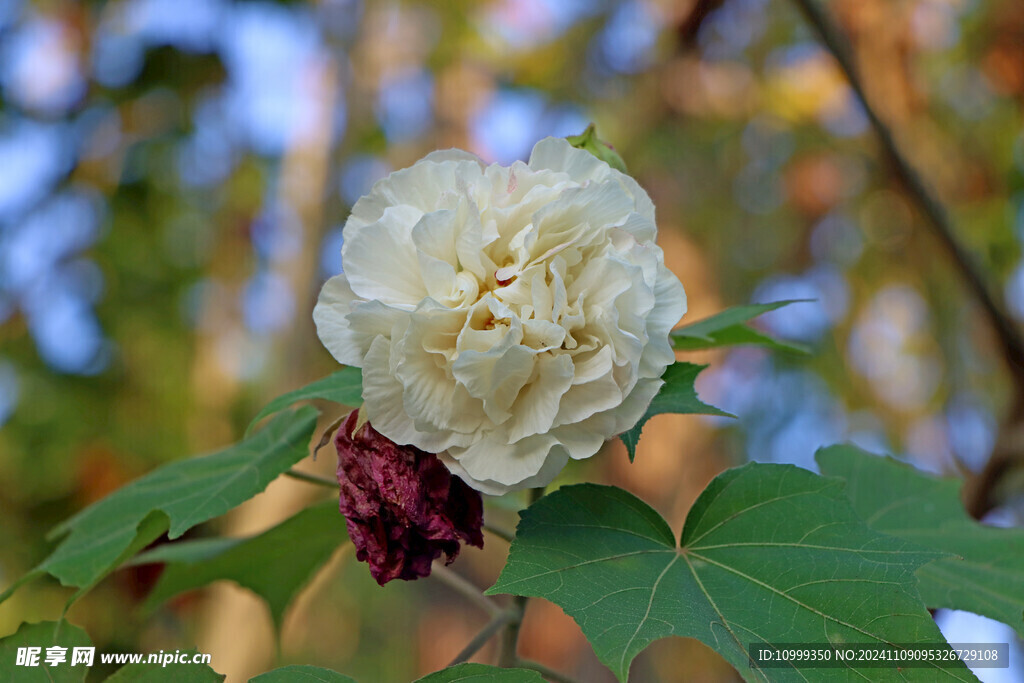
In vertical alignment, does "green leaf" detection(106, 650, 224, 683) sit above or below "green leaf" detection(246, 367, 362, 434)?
below

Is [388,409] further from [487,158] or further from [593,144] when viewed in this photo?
[487,158]

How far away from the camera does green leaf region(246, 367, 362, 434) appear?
728 mm

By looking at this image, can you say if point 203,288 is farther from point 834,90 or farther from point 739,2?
point 834,90

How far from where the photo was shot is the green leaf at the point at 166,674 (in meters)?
0.67

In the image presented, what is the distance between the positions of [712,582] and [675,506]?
2.27m

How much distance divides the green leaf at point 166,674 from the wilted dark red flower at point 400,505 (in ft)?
0.58

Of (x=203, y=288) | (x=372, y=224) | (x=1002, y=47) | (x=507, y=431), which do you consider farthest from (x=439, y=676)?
(x=203, y=288)

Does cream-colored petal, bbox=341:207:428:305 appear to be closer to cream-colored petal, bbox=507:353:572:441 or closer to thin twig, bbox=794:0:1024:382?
cream-colored petal, bbox=507:353:572:441

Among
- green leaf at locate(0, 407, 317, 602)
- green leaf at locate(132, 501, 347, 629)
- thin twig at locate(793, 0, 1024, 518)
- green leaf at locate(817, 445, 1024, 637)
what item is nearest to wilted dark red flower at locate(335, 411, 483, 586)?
green leaf at locate(0, 407, 317, 602)

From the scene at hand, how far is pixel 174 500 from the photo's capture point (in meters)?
0.77

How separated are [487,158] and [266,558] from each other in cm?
297

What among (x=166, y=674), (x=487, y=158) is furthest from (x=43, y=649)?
(x=487, y=158)

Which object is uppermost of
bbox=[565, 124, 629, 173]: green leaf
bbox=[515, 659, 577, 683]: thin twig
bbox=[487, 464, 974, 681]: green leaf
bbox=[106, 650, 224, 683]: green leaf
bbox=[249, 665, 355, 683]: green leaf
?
bbox=[565, 124, 629, 173]: green leaf

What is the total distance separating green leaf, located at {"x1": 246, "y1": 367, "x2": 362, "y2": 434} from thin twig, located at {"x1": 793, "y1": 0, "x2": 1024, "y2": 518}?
1149mm
